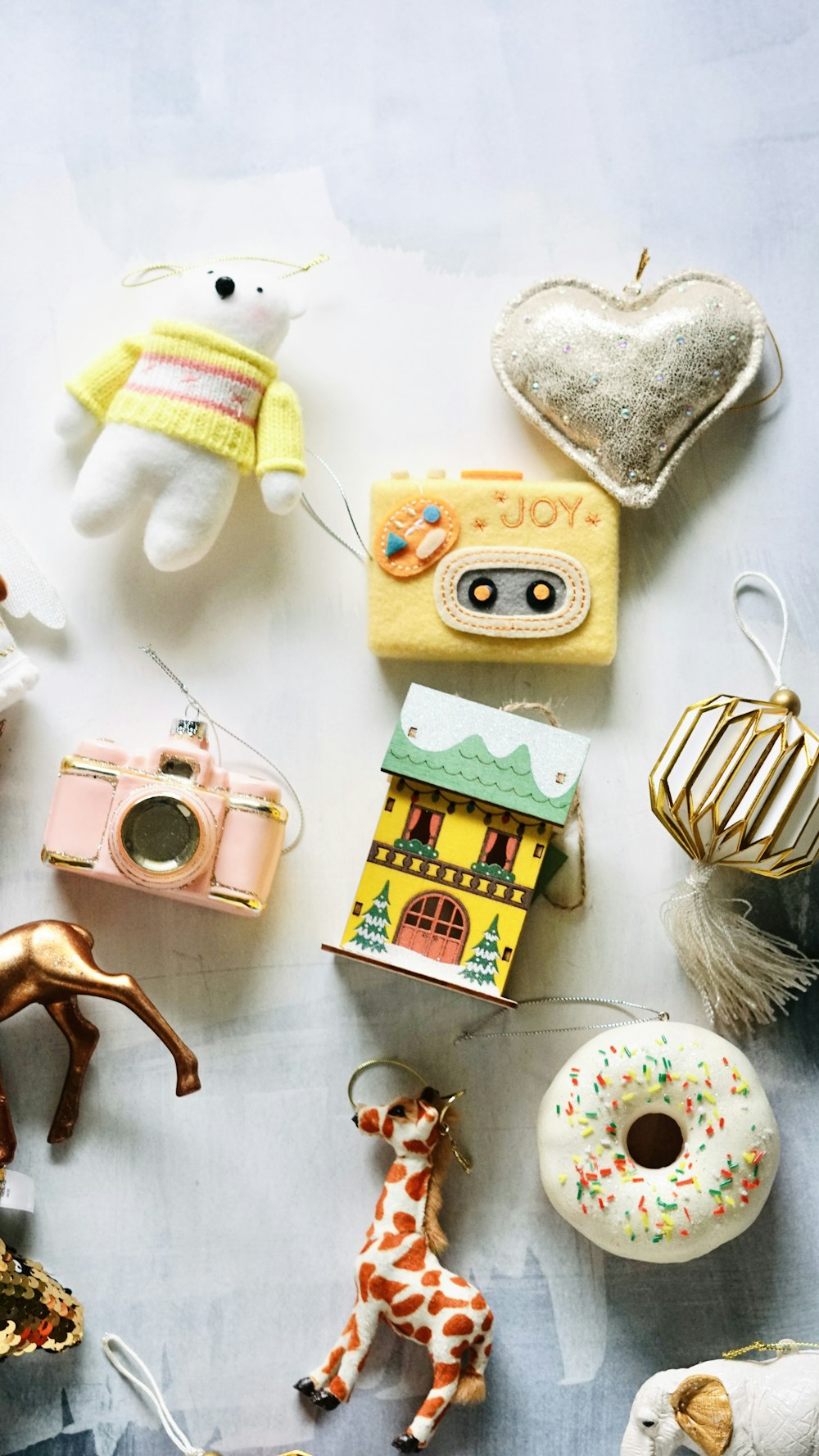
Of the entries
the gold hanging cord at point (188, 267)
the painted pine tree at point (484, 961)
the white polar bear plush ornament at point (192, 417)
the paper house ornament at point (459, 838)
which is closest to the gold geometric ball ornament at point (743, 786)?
the paper house ornament at point (459, 838)

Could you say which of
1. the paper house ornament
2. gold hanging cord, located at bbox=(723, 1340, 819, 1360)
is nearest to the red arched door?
the paper house ornament

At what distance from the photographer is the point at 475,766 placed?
1212mm

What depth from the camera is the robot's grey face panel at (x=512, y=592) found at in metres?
1.28

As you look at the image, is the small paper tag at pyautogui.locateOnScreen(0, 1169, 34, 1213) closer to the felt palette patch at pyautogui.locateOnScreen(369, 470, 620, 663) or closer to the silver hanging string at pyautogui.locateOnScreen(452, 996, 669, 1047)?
the silver hanging string at pyautogui.locateOnScreen(452, 996, 669, 1047)

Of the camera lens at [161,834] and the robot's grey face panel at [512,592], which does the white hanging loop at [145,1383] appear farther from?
the robot's grey face panel at [512,592]

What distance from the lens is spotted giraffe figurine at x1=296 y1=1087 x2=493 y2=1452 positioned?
3.96 ft

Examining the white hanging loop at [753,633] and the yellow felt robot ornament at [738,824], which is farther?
the white hanging loop at [753,633]

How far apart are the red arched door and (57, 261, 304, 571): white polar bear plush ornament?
1.43ft

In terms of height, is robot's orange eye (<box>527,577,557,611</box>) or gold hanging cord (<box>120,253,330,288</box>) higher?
gold hanging cord (<box>120,253,330,288</box>)

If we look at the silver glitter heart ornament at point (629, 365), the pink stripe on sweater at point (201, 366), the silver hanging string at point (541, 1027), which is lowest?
the silver hanging string at point (541, 1027)

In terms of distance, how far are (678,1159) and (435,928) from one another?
1.14 ft

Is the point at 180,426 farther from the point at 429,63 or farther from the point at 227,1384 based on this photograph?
the point at 227,1384

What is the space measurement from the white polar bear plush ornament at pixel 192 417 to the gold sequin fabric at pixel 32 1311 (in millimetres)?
733

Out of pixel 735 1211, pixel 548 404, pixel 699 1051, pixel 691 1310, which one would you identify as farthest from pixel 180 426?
pixel 691 1310
